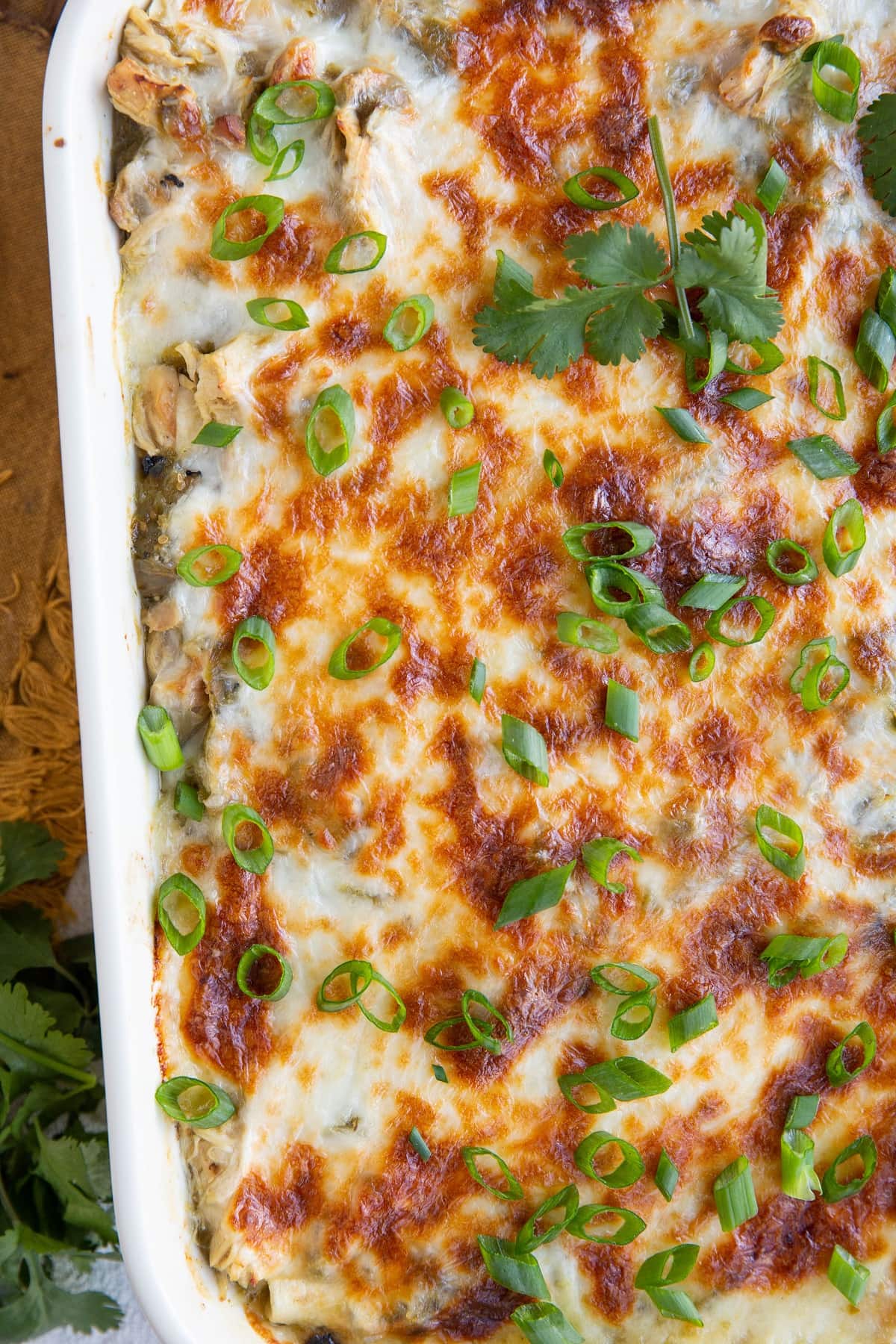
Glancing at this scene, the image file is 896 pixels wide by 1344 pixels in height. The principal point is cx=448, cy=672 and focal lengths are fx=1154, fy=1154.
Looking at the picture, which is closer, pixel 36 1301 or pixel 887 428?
pixel 887 428

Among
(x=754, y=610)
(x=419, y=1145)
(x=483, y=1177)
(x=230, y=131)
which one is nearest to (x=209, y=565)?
(x=230, y=131)

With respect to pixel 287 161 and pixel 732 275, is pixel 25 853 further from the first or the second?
pixel 732 275

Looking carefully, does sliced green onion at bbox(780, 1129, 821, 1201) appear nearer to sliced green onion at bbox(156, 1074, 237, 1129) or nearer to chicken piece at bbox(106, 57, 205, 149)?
sliced green onion at bbox(156, 1074, 237, 1129)

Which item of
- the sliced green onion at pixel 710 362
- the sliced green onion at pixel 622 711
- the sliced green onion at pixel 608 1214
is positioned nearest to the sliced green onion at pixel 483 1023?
the sliced green onion at pixel 608 1214

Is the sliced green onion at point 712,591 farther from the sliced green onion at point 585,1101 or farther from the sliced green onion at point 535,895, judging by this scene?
the sliced green onion at point 585,1101

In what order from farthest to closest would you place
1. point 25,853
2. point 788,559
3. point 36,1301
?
1. point 25,853
2. point 36,1301
3. point 788,559

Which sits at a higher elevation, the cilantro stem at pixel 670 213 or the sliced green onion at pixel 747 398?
the cilantro stem at pixel 670 213
